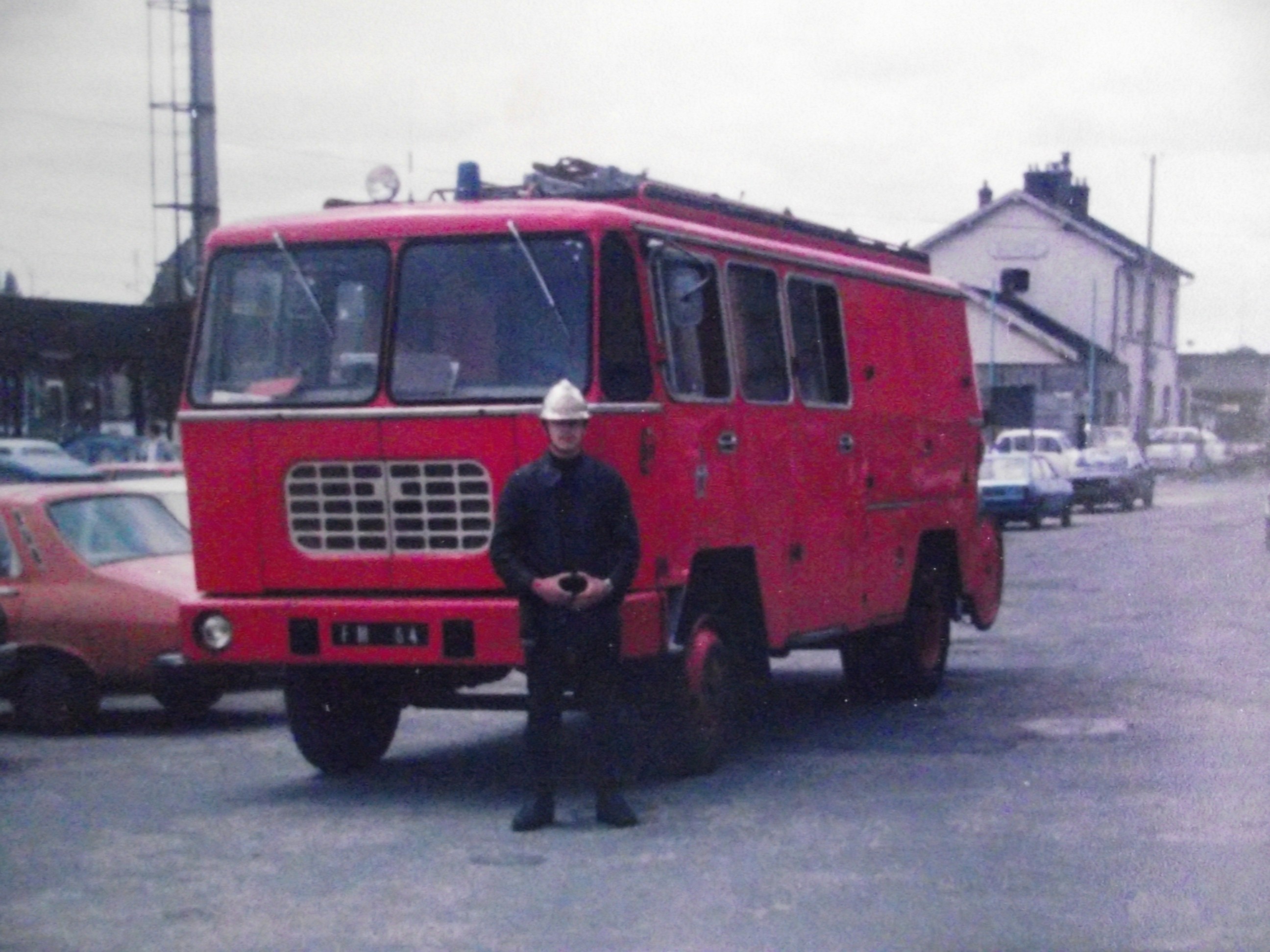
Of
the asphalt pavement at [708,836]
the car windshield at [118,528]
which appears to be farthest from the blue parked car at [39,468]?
the asphalt pavement at [708,836]

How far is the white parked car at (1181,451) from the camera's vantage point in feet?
250

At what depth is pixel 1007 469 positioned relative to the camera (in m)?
42.2

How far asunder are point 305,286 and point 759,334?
251 cm

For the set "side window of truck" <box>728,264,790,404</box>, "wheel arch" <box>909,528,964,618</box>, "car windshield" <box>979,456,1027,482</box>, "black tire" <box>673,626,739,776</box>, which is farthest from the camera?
"car windshield" <box>979,456,1027,482</box>

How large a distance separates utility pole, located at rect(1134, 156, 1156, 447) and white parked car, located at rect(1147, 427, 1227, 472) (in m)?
0.58

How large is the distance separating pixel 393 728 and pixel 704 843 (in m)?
3.16

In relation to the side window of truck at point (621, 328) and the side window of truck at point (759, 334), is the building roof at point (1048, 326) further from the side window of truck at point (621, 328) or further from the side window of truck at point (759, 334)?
the side window of truck at point (621, 328)

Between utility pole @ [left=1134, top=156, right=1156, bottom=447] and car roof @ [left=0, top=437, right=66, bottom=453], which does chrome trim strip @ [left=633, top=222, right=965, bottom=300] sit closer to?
car roof @ [left=0, top=437, right=66, bottom=453]

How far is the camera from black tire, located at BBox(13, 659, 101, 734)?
12.7 meters

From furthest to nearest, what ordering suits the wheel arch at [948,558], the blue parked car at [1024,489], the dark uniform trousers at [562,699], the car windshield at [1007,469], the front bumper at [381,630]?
1. the car windshield at [1007,469]
2. the blue parked car at [1024,489]
3. the wheel arch at [948,558]
4. the front bumper at [381,630]
5. the dark uniform trousers at [562,699]

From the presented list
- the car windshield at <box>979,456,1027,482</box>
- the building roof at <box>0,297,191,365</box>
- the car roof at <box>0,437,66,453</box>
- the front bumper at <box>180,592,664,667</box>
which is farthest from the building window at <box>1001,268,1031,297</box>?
the front bumper at <box>180,592,664,667</box>

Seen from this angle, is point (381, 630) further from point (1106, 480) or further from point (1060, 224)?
point (1060, 224)

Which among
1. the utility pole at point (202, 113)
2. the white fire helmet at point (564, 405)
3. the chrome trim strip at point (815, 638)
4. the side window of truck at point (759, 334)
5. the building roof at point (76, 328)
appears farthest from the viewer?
the building roof at point (76, 328)

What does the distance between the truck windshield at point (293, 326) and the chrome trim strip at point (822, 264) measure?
4.46 feet
